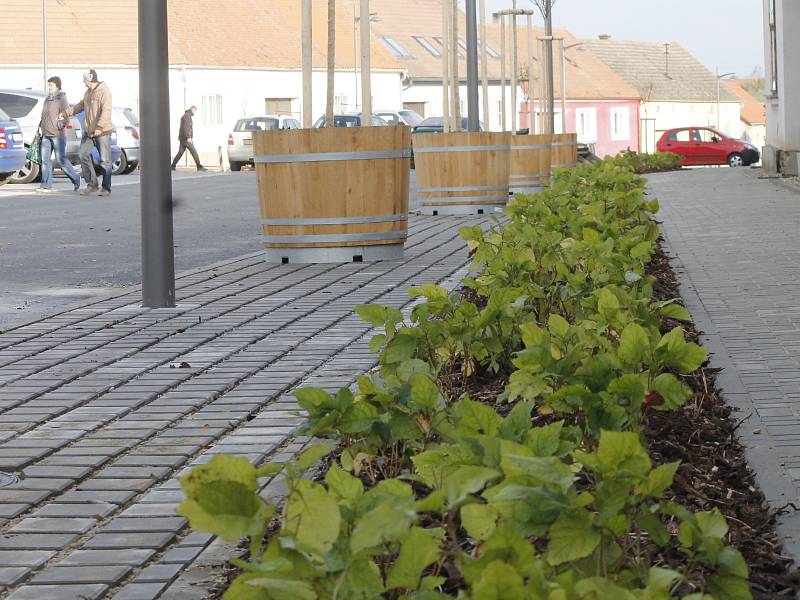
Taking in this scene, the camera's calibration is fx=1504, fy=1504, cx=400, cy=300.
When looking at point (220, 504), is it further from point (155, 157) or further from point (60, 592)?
point (155, 157)

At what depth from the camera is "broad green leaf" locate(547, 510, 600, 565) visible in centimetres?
243

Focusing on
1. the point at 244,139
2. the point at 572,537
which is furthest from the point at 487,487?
the point at 244,139

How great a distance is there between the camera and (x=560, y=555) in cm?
242

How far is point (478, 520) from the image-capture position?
2.55 metres

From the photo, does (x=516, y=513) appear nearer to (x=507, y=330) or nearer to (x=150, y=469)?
(x=150, y=469)

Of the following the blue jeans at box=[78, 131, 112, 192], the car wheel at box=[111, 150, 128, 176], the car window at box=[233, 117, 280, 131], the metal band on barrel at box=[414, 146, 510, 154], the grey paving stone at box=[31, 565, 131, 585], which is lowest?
the grey paving stone at box=[31, 565, 131, 585]

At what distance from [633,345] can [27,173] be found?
26012 millimetres

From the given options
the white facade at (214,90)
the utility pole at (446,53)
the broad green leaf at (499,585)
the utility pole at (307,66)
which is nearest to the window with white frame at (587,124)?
the white facade at (214,90)

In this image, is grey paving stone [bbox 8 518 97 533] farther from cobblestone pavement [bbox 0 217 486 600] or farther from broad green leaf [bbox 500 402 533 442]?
broad green leaf [bbox 500 402 533 442]

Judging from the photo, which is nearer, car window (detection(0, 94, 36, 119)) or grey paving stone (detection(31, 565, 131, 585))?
grey paving stone (detection(31, 565, 131, 585))

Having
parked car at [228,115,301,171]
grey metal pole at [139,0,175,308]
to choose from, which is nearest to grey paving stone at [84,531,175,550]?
grey metal pole at [139,0,175,308]

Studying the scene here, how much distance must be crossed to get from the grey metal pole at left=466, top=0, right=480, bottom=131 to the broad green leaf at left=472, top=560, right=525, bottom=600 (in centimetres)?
1736

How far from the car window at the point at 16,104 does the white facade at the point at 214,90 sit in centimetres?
2824

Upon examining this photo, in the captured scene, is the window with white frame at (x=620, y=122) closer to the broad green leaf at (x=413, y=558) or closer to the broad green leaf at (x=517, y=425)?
the broad green leaf at (x=517, y=425)
